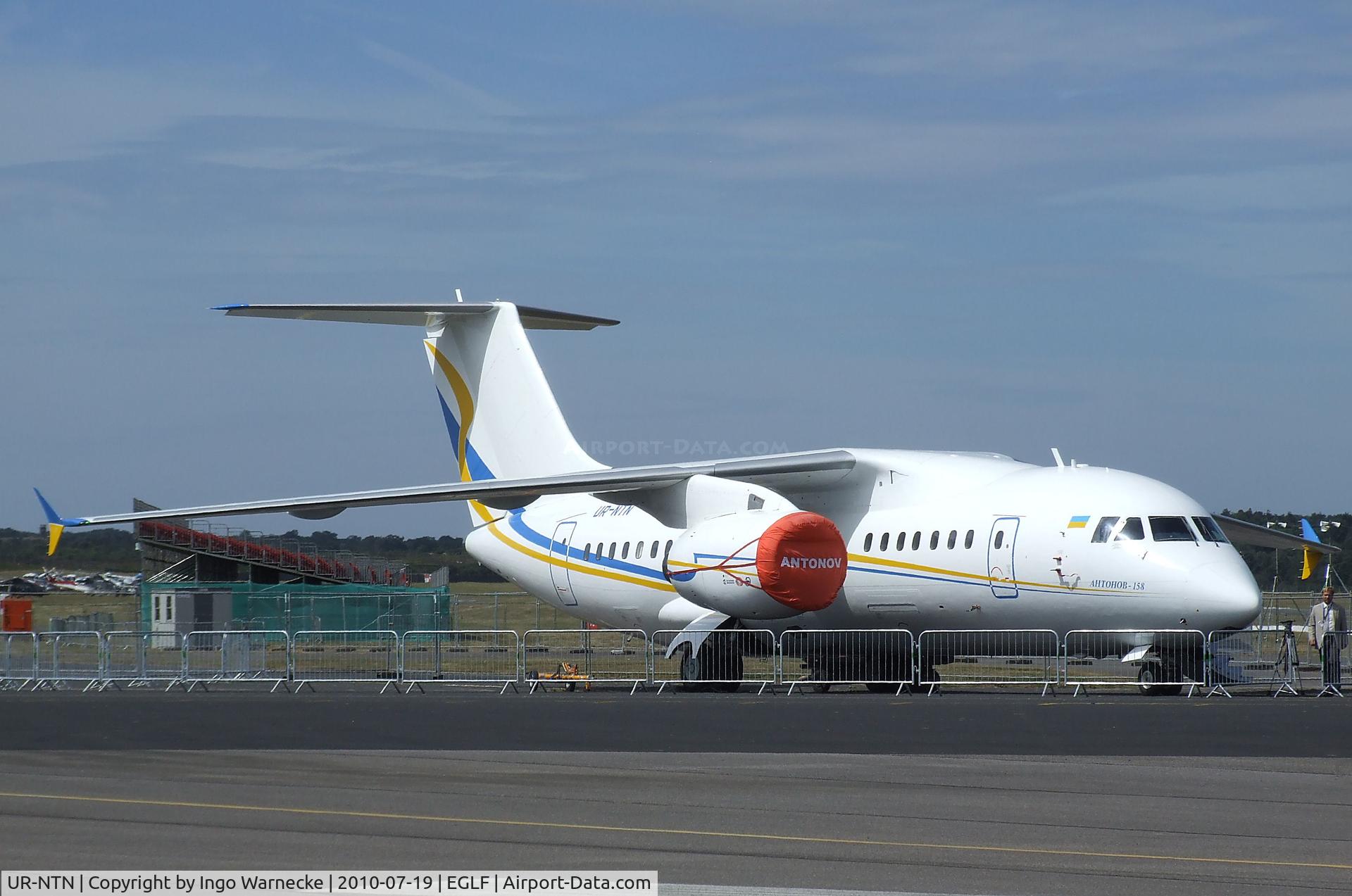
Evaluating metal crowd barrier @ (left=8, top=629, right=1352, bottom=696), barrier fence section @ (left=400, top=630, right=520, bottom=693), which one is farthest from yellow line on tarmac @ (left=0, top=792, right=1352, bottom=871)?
barrier fence section @ (left=400, top=630, right=520, bottom=693)

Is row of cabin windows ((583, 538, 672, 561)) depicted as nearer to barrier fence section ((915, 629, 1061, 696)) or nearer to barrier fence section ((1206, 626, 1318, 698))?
barrier fence section ((915, 629, 1061, 696))

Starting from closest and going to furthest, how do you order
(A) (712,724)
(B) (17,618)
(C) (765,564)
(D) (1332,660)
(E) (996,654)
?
(A) (712,724)
(D) (1332,660)
(E) (996,654)
(C) (765,564)
(B) (17,618)

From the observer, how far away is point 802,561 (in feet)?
68.9

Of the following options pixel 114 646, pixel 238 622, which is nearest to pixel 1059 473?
pixel 114 646

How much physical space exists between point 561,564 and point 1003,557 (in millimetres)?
8349

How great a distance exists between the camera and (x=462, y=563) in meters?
70.1

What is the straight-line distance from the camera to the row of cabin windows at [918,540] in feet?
67.1

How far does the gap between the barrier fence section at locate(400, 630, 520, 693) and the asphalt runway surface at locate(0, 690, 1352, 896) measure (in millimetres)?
6917

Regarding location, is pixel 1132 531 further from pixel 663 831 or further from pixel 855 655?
pixel 663 831

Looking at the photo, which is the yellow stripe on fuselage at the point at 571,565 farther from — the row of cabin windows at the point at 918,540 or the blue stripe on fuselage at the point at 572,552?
the row of cabin windows at the point at 918,540

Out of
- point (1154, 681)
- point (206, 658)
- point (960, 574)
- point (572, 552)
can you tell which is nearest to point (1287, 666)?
point (1154, 681)

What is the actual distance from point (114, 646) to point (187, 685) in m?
2.22

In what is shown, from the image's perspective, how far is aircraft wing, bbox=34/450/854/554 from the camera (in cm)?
2194

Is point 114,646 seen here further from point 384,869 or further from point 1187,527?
point 384,869
